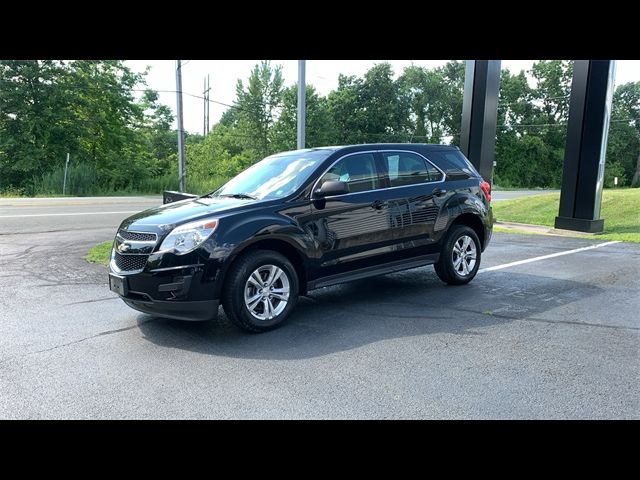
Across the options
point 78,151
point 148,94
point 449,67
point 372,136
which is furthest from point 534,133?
point 78,151

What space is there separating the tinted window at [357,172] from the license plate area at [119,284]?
2443mm

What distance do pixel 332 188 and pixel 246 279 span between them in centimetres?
135

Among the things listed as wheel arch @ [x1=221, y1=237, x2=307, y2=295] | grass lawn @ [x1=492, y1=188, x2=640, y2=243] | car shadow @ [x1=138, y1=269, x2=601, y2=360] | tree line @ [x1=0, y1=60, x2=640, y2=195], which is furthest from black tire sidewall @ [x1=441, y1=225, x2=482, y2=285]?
tree line @ [x1=0, y1=60, x2=640, y2=195]

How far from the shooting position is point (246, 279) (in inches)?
189

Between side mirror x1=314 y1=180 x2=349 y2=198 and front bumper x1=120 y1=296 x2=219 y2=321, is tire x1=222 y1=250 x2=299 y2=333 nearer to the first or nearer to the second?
front bumper x1=120 y1=296 x2=219 y2=321

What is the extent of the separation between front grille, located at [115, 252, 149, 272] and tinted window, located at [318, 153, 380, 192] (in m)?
2.20

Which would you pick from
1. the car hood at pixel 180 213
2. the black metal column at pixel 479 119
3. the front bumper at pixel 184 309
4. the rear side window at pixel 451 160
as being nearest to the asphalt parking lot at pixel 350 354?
the front bumper at pixel 184 309

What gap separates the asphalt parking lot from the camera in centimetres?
338

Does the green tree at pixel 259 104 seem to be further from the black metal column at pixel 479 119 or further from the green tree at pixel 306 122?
the black metal column at pixel 479 119

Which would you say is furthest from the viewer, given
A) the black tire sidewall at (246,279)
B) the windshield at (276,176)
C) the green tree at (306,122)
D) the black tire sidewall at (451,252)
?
the green tree at (306,122)

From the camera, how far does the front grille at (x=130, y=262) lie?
475cm

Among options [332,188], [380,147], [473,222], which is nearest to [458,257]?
[473,222]
